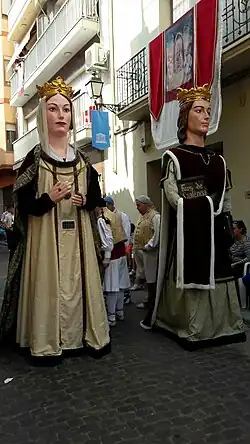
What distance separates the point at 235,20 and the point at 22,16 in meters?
14.1

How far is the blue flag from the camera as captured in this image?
11422 mm

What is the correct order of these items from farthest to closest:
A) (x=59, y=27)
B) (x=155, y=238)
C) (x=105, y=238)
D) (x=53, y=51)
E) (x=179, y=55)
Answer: (x=53, y=51) < (x=59, y=27) < (x=179, y=55) < (x=155, y=238) < (x=105, y=238)

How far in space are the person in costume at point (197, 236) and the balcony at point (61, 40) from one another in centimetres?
893

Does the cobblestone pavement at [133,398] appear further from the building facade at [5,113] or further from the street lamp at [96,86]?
the building facade at [5,113]

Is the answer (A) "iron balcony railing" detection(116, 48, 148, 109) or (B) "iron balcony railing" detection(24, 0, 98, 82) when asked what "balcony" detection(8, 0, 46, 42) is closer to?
(B) "iron balcony railing" detection(24, 0, 98, 82)

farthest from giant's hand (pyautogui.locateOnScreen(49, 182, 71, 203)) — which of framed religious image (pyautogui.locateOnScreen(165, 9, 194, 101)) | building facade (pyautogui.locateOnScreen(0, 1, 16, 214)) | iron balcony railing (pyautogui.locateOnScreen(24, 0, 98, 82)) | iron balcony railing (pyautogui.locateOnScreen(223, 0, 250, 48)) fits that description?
building facade (pyautogui.locateOnScreen(0, 1, 16, 214))

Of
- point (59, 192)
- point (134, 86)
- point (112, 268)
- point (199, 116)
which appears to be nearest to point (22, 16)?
point (134, 86)

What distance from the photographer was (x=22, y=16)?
738 inches

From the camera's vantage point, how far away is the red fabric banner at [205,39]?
6730 mm

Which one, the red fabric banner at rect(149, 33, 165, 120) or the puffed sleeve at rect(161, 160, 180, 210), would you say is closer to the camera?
the puffed sleeve at rect(161, 160, 180, 210)

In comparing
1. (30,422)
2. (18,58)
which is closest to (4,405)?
(30,422)

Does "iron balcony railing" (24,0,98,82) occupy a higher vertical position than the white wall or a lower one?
higher

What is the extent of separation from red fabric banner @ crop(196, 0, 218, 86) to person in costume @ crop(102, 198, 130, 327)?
2.76 metres

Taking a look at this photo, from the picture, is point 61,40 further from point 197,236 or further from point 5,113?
point 5,113
